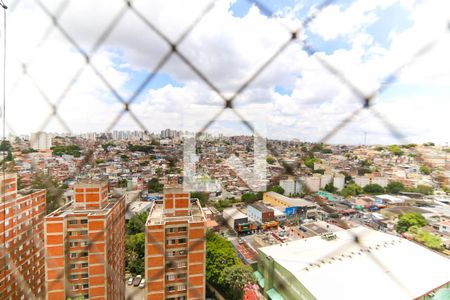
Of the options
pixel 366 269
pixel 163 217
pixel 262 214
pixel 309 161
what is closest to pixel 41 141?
pixel 163 217

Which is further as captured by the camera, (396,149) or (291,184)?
(291,184)

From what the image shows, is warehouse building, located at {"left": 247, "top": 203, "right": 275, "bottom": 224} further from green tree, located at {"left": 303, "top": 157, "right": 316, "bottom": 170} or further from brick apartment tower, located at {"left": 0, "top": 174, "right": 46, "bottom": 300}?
green tree, located at {"left": 303, "top": 157, "right": 316, "bottom": 170}

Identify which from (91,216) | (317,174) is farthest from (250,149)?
(91,216)

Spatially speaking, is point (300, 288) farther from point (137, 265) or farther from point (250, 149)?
point (250, 149)

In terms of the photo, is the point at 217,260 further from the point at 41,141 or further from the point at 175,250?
the point at 41,141

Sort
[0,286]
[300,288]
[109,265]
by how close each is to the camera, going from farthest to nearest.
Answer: [300,288] < [0,286] < [109,265]

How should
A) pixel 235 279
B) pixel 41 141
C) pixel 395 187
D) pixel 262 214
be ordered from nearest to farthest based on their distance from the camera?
pixel 41 141 < pixel 395 187 < pixel 235 279 < pixel 262 214

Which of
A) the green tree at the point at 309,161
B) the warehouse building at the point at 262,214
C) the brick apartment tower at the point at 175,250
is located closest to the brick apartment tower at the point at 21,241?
the brick apartment tower at the point at 175,250
